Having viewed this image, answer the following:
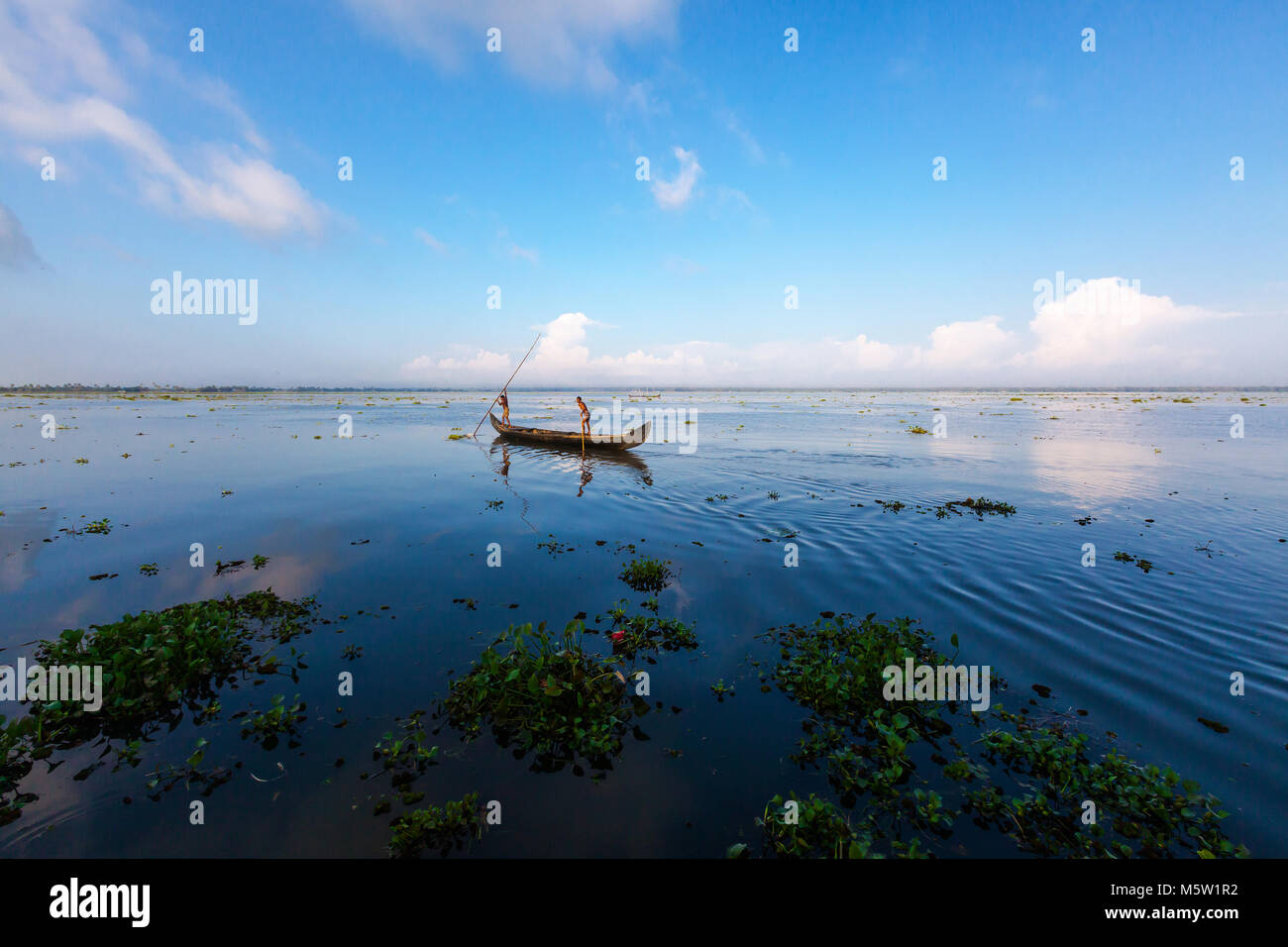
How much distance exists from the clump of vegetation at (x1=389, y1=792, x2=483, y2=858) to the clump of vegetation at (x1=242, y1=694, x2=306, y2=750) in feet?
8.70

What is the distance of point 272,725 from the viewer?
6.45 metres

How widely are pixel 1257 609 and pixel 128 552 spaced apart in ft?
92.7

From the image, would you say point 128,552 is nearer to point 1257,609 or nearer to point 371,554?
point 371,554

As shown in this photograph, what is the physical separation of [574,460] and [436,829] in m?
26.9

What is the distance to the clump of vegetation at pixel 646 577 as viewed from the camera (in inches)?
450

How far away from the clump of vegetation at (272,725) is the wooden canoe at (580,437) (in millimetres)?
24502

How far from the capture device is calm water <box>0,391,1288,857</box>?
521 centimetres

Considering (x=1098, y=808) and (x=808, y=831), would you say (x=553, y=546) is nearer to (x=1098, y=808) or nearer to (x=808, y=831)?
(x=808, y=831)

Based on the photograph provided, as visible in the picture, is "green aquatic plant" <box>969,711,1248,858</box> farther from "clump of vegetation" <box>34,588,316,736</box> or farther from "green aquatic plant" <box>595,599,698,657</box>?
"clump of vegetation" <box>34,588,316,736</box>

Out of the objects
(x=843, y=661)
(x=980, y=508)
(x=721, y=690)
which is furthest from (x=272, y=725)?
(x=980, y=508)

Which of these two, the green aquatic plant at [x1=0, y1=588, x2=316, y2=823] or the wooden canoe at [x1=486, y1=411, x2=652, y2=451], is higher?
the wooden canoe at [x1=486, y1=411, x2=652, y2=451]

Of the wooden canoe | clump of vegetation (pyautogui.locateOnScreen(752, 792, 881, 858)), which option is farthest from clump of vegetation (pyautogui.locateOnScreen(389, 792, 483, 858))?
the wooden canoe

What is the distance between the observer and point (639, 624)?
368 inches
